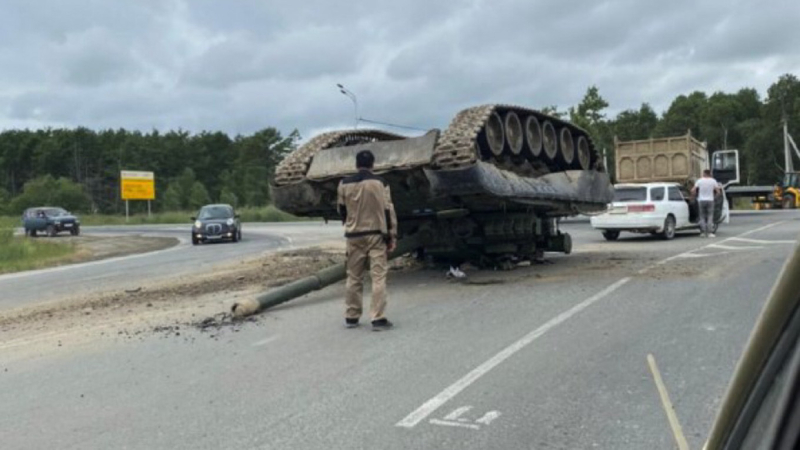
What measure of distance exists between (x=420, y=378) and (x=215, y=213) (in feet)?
81.5

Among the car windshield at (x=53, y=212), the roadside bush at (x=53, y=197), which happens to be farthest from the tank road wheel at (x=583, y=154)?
the roadside bush at (x=53, y=197)

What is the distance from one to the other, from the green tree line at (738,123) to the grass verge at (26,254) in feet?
168

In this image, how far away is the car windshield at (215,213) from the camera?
28844 mm

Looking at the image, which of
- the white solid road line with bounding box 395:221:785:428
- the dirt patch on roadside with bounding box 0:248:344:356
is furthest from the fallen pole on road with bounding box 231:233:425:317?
the white solid road line with bounding box 395:221:785:428

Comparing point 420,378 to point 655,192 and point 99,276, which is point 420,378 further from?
point 655,192

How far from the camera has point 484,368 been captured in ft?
18.9

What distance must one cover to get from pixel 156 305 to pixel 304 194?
2.55 m

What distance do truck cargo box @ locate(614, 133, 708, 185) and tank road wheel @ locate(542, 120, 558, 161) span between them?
12.7m

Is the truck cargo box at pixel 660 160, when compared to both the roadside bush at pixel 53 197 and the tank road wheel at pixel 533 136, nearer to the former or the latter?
the tank road wheel at pixel 533 136

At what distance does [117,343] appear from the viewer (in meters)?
7.56

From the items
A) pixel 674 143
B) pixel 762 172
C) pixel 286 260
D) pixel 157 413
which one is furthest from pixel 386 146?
pixel 762 172

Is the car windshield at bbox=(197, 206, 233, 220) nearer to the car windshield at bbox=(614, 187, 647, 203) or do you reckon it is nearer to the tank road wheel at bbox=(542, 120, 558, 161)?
the car windshield at bbox=(614, 187, 647, 203)

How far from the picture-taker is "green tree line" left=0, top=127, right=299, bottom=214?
105250mm

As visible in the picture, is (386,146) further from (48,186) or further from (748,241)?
(48,186)
